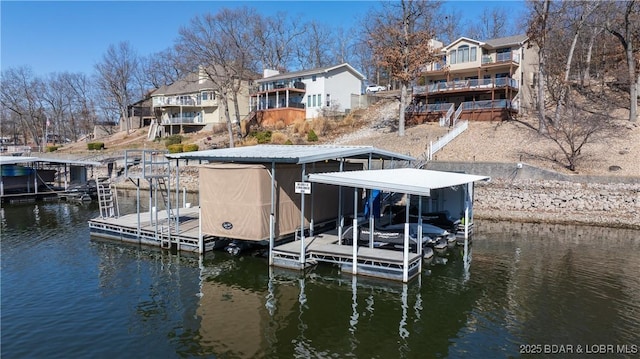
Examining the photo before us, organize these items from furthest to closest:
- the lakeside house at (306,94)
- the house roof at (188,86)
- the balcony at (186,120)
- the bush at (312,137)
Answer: the balcony at (186,120) → the house roof at (188,86) → the lakeside house at (306,94) → the bush at (312,137)

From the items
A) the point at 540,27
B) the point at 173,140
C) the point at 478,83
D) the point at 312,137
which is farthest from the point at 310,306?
the point at 173,140

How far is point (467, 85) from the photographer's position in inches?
1806

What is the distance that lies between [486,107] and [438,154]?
11375 millimetres

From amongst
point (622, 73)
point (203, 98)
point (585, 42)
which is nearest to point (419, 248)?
point (622, 73)

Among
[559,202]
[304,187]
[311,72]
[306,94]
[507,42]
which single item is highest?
[507,42]

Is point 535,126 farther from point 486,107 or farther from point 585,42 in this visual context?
point 585,42

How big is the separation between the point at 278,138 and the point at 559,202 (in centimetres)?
2962

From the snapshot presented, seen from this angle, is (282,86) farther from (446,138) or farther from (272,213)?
(272,213)

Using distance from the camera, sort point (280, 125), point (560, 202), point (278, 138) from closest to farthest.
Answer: point (560, 202) < point (278, 138) < point (280, 125)

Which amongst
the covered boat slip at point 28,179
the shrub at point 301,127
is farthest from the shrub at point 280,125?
the covered boat slip at point 28,179

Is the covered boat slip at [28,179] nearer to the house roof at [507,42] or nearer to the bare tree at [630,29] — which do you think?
the house roof at [507,42]

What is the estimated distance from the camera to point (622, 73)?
47281 mm

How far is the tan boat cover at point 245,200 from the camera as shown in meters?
18.4

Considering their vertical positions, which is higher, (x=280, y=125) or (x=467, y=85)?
(x=467, y=85)
